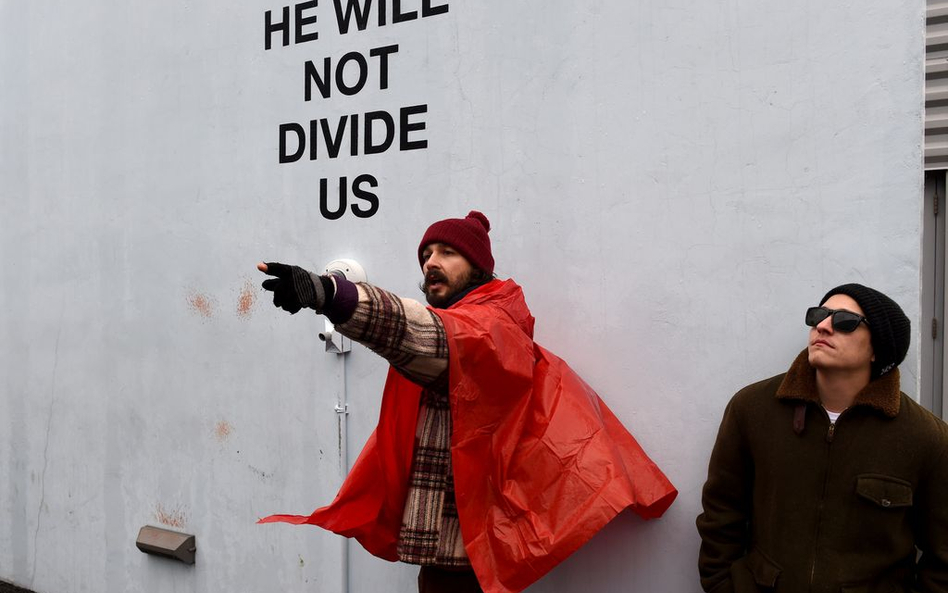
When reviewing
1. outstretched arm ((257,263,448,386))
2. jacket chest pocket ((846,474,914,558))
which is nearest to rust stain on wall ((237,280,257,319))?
outstretched arm ((257,263,448,386))

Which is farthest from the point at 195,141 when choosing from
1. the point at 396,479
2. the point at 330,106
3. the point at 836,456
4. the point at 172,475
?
the point at 836,456

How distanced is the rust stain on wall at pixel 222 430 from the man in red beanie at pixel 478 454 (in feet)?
5.00

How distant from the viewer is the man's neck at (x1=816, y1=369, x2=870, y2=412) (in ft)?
8.25

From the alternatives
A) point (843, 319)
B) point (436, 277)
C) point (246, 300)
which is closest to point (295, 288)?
point (436, 277)

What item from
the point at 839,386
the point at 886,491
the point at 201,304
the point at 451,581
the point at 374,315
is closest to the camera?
the point at 374,315

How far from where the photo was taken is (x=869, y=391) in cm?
248

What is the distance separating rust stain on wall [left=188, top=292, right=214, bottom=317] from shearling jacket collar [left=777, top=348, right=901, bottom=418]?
116 inches

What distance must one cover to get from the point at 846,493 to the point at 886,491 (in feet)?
0.34

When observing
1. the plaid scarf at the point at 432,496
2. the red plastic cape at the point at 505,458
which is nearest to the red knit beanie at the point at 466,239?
the red plastic cape at the point at 505,458

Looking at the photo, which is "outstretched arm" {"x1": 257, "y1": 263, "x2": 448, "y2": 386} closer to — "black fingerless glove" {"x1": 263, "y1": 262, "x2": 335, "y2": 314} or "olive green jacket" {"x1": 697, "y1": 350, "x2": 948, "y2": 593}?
"black fingerless glove" {"x1": 263, "y1": 262, "x2": 335, "y2": 314}

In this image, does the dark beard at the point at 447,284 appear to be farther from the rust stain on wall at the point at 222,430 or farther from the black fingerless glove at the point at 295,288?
the rust stain on wall at the point at 222,430

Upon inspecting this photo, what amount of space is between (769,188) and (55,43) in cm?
424

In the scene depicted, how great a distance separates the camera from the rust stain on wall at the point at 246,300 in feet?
14.2

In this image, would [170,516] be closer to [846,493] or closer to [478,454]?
[478,454]
